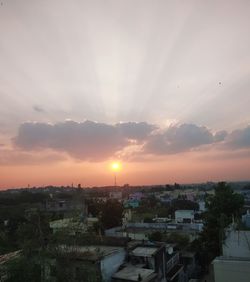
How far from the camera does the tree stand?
1866cm

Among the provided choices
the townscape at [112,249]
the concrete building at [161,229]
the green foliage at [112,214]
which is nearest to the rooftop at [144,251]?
the townscape at [112,249]

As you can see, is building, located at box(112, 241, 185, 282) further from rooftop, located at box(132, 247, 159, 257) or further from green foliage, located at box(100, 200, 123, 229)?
green foliage, located at box(100, 200, 123, 229)

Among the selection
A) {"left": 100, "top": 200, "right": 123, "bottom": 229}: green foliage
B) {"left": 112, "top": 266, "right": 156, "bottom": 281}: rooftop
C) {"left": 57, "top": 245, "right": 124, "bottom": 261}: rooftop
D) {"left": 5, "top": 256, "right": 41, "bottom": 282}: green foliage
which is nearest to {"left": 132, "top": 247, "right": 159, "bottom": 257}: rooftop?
{"left": 57, "top": 245, "right": 124, "bottom": 261}: rooftop

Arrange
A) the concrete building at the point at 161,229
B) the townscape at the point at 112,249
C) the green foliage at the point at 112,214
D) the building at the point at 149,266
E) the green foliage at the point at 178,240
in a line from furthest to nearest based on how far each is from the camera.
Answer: the green foliage at the point at 112,214 < the concrete building at the point at 161,229 < the green foliage at the point at 178,240 < the building at the point at 149,266 < the townscape at the point at 112,249

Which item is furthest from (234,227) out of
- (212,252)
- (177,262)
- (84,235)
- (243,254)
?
(84,235)

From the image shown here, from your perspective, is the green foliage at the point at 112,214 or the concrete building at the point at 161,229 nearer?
the concrete building at the point at 161,229

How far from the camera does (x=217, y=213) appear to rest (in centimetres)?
1978

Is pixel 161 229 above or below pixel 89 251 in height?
below

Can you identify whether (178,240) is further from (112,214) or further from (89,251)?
(89,251)

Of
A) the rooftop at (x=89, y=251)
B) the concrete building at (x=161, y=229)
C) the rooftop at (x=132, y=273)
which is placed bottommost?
the rooftop at (x=132, y=273)

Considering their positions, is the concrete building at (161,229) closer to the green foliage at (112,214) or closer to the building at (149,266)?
the green foliage at (112,214)

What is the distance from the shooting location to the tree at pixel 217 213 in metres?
18.7

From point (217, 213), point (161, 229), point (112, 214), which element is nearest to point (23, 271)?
point (217, 213)

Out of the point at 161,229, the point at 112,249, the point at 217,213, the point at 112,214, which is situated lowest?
the point at 161,229
